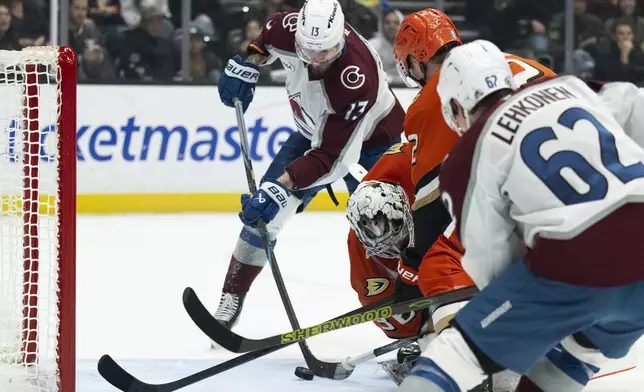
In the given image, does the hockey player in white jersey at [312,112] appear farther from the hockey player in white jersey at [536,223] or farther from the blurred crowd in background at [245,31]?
the blurred crowd in background at [245,31]

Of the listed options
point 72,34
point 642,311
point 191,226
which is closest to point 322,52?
point 642,311

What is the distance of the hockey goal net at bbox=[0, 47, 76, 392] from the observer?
2.71 m

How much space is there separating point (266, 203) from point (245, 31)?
3199 mm

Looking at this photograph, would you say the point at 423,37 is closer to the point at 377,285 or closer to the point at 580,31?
the point at 377,285

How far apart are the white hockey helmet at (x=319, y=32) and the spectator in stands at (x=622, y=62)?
358 centimetres

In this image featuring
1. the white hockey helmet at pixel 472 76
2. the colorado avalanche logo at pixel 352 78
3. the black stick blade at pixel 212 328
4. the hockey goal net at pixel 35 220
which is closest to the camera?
the white hockey helmet at pixel 472 76

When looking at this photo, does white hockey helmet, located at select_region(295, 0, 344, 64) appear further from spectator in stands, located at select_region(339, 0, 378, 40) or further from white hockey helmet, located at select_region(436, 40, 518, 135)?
spectator in stands, located at select_region(339, 0, 378, 40)

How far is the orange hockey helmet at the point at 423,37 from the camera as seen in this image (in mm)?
3123

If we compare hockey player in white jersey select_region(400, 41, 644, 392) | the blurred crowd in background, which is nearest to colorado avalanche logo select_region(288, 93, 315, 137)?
hockey player in white jersey select_region(400, 41, 644, 392)

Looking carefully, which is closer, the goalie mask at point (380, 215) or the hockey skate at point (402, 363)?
the goalie mask at point (380, 215)

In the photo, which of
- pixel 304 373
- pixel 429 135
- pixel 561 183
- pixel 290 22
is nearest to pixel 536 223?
pixel 561 183

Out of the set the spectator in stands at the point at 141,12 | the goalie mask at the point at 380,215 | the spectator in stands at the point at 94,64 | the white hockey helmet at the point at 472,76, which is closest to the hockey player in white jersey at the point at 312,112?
the goalie mask at the point at 380,215

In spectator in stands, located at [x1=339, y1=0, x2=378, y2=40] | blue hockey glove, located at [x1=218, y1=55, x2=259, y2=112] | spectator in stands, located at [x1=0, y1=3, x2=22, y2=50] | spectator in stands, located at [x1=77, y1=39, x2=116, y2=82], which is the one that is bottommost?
spectator in stands, located at [x1=77, y1=39, x2=116, y2=82]

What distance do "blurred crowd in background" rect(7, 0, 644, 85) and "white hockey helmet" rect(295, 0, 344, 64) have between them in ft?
8.99
